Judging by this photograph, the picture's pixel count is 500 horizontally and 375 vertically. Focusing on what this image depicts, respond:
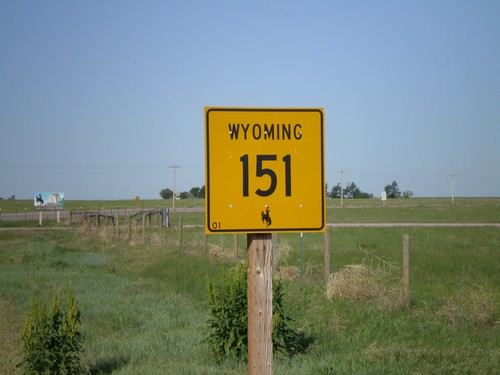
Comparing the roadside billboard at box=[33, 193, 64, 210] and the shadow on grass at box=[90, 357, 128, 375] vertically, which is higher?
the roadside billboard at box=[33, 193, 64, 210]

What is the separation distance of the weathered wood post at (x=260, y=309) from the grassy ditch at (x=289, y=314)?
3458 millimetres

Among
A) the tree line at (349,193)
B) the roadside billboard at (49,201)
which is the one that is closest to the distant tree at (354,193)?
the tree line at (349,193)

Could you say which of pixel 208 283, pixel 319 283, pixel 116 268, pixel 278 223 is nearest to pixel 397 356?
pixel 208 283

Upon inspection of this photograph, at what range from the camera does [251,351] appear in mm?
3996

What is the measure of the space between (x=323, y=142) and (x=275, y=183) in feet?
1.23

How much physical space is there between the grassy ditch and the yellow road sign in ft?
12.4

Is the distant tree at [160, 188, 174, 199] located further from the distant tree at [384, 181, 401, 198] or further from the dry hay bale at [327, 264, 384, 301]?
the dry hay bale at [327, 264, 384, 301]

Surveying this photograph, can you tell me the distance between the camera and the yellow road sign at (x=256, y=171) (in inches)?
155

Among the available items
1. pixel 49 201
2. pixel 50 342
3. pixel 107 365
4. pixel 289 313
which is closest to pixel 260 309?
pixel 50 342

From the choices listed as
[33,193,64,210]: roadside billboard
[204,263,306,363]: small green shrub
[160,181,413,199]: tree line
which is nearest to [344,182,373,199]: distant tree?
[160,181,413,199]: tree line

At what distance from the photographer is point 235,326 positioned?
850cm

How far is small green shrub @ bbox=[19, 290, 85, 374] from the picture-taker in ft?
24.4

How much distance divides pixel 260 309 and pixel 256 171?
793mm

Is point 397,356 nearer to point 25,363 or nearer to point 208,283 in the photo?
point 208,283
